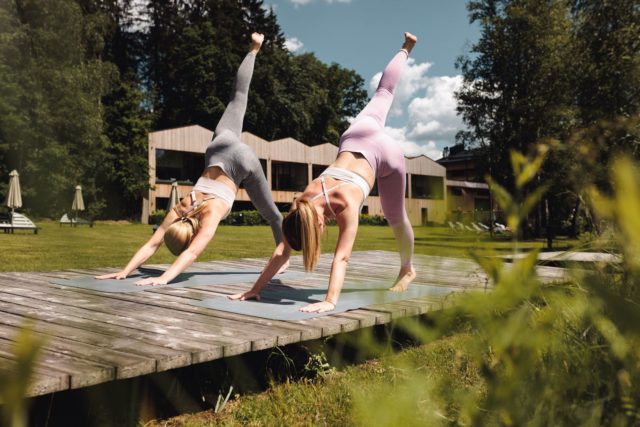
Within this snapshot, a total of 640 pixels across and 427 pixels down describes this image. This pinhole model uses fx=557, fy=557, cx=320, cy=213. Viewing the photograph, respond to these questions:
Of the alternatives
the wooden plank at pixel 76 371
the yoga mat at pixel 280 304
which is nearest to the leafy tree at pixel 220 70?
the yoga mat at pixel 280 304

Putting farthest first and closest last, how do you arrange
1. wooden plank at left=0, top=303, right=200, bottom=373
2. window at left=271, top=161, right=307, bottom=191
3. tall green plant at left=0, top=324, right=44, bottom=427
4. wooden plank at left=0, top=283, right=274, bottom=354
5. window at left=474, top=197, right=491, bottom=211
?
window at left=271, top=161, right=307, bottom=191
wooden plank at left=0, top=283, right=274, bottom=354
wooden plank at left=0, top=303, right=200, bottom=373
window at left=474, top=197, right=491, bottom=211
tall green plant at left=0, top=324, right=44, bottom=427

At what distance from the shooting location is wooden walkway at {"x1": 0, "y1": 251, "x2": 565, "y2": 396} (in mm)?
2295

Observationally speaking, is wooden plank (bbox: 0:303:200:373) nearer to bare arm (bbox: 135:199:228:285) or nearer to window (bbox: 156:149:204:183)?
bare arm (bbox: 135:199:228:285)

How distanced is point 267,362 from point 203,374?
396mm

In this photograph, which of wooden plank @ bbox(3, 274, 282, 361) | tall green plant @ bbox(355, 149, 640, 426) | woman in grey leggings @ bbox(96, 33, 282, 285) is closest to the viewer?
tall green plant @ bbox(355, 149, 640, 426)

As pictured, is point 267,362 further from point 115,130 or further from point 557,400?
point 115,130

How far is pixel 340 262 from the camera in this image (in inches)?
159

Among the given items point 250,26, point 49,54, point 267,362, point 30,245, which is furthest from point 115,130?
point 267,362

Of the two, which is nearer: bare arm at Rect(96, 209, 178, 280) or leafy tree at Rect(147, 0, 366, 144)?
bare arm at Rect(96, 209, 178, 280)

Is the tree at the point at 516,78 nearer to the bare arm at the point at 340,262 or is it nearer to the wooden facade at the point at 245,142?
the wooden facade at the point at 245,142

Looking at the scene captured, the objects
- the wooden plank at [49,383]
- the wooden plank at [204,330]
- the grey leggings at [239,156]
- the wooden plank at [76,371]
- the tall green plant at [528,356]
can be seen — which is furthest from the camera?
the grey leggings at [239,156]

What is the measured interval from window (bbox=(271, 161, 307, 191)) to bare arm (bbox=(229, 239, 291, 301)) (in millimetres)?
38310

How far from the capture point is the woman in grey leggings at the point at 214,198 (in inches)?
210

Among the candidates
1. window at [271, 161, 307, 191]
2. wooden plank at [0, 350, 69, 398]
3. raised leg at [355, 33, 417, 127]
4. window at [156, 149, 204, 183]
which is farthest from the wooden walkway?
window at [271, 161, 307, 191]
